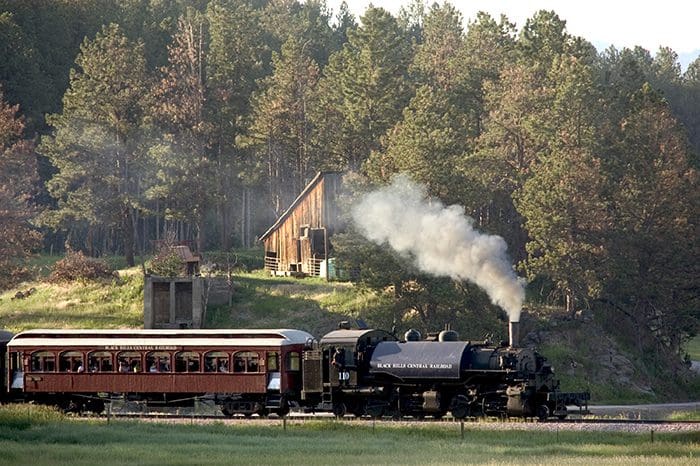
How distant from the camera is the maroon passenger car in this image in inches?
1758

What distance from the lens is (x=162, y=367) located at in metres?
45.8

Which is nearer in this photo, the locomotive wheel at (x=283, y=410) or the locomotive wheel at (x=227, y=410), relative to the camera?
the locomotive wheel at (x=283, y=410)

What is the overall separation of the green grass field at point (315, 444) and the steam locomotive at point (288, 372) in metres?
2.09

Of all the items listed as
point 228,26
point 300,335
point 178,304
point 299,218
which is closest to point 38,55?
point 228,26

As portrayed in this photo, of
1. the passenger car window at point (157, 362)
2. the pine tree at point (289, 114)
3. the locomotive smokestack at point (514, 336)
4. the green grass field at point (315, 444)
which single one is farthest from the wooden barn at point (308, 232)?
the green grass field at point (315, 444)

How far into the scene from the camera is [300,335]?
4619 cm

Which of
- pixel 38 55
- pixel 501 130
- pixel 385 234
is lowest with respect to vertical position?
pixel 385 234

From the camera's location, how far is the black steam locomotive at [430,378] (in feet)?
135

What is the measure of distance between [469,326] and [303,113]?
113 ft

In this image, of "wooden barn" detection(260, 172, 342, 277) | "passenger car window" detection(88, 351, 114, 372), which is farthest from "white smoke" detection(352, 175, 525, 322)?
"passenger car window" detection(88, 351, 114, 372)

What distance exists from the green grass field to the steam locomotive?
6.85ft

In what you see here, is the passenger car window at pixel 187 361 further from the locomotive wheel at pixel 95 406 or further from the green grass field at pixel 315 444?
the locomotive wheel at pixel 95 406

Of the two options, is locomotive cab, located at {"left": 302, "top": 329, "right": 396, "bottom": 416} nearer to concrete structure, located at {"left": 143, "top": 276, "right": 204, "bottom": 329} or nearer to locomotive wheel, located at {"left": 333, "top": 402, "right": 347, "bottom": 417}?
locomotive wheel, located at {"left": 333, "top": 402, "right": 347, "bottom": 417}

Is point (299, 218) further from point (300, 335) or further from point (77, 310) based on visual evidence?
point (300, 335)
